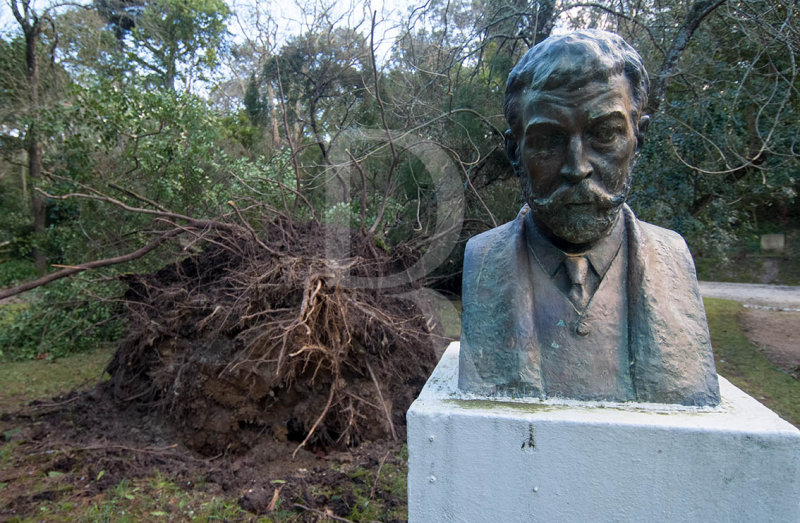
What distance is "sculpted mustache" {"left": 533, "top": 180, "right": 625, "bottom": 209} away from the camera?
144 centimetres

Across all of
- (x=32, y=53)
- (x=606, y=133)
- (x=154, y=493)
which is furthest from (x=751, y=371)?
(x=32, y=53)

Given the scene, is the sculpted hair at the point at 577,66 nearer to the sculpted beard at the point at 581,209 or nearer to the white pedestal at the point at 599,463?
the sculpted beard at the point at 581,209

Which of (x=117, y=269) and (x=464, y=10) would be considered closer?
(x=117, y=269)

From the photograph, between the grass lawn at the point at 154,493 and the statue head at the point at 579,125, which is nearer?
the statue head at the point at 579,125

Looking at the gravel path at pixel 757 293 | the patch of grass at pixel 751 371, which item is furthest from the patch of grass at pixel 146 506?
the gravel path at pixel 757 293

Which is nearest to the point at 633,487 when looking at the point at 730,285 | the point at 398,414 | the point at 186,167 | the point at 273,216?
the point at 398,414

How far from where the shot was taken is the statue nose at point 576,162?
1.41m

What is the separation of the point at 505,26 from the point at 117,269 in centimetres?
534

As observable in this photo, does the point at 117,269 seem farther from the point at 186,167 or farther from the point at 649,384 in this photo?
the point at 649,384

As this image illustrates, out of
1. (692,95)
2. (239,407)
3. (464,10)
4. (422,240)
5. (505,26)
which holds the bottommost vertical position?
(239,407)

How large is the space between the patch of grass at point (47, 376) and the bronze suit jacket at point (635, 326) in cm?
416

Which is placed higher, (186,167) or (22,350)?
(186,167)

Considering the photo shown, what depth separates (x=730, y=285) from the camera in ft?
40.5

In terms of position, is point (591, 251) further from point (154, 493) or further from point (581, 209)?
point (154, 493)
